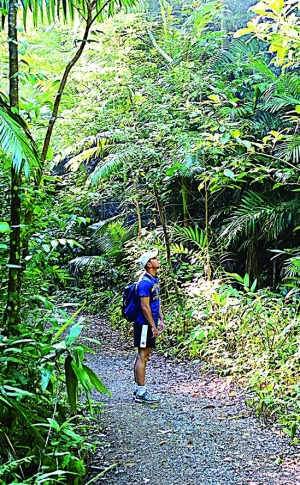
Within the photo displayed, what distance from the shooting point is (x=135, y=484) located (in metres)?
3.38

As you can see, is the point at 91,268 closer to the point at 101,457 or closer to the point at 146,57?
the point at 146,57

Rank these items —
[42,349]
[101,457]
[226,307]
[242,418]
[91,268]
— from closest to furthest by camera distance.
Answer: [42,349], [101,457], [242,418], [226,307], [91,268]

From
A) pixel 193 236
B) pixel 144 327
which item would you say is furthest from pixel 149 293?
pixel 193 236

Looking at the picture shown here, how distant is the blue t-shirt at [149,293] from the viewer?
5.20 m

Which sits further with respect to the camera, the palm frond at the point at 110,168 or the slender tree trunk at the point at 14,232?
the palm frond at the point at 110,168

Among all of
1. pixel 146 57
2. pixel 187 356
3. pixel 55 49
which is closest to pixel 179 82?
pixel 146 57

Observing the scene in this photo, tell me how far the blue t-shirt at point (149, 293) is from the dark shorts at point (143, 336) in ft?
0.16

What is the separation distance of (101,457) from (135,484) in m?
0.43

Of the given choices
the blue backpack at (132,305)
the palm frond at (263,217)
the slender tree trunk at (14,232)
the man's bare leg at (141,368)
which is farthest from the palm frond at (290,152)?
the slender tree trunk at (14,232)

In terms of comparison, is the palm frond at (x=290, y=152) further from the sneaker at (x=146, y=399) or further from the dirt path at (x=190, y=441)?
the sneaker at (x=146, y=399)

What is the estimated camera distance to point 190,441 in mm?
4105

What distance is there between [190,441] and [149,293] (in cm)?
155

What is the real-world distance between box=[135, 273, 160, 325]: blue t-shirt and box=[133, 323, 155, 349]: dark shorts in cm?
5

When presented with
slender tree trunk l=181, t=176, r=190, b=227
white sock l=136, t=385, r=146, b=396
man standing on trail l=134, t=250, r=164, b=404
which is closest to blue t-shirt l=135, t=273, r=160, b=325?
man standing on trail l=134, t=250, r=164, b=404
